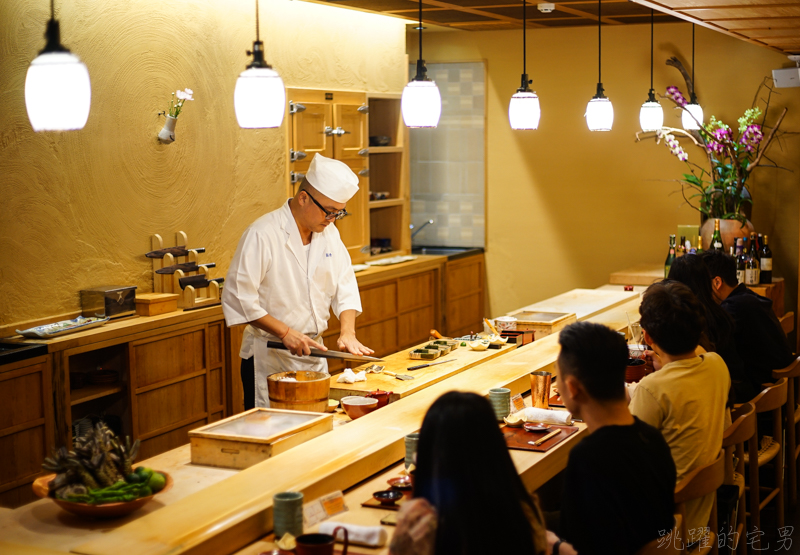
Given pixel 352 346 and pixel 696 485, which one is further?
pixel 352 346

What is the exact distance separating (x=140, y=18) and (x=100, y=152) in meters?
0.77

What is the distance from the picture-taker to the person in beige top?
8.82ft

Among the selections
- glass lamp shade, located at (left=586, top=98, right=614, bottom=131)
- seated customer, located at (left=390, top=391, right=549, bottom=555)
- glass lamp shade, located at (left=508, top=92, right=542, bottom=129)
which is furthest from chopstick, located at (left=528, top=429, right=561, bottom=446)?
glass lamp shade, located at (left=586, top=98, right=614, bottom=131)

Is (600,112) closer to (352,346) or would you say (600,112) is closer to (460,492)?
(352,346)

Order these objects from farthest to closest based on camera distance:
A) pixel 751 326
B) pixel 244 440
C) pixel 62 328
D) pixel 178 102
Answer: pixel 178 102
pixel 62 328
pixel 751 326
pixel 244 440

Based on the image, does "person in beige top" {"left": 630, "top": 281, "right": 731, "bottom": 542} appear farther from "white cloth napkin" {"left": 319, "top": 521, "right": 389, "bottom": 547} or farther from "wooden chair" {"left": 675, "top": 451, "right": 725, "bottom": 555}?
"white cloth napkin" {"left": 319, "top": 521, "right": 389, "bottom": 547}

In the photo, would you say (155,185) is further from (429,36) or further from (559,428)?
(429,36)

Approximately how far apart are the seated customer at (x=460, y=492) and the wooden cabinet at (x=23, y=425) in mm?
2713

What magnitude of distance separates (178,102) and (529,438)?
3.13 meters

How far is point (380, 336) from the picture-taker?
6.47 meters

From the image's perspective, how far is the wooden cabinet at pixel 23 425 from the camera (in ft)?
12.4

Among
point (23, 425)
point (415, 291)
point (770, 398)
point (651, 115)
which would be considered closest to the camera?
point (770, 398)

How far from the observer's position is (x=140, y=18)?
4699 mm

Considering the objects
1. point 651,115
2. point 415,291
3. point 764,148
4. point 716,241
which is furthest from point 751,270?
point 415,291
